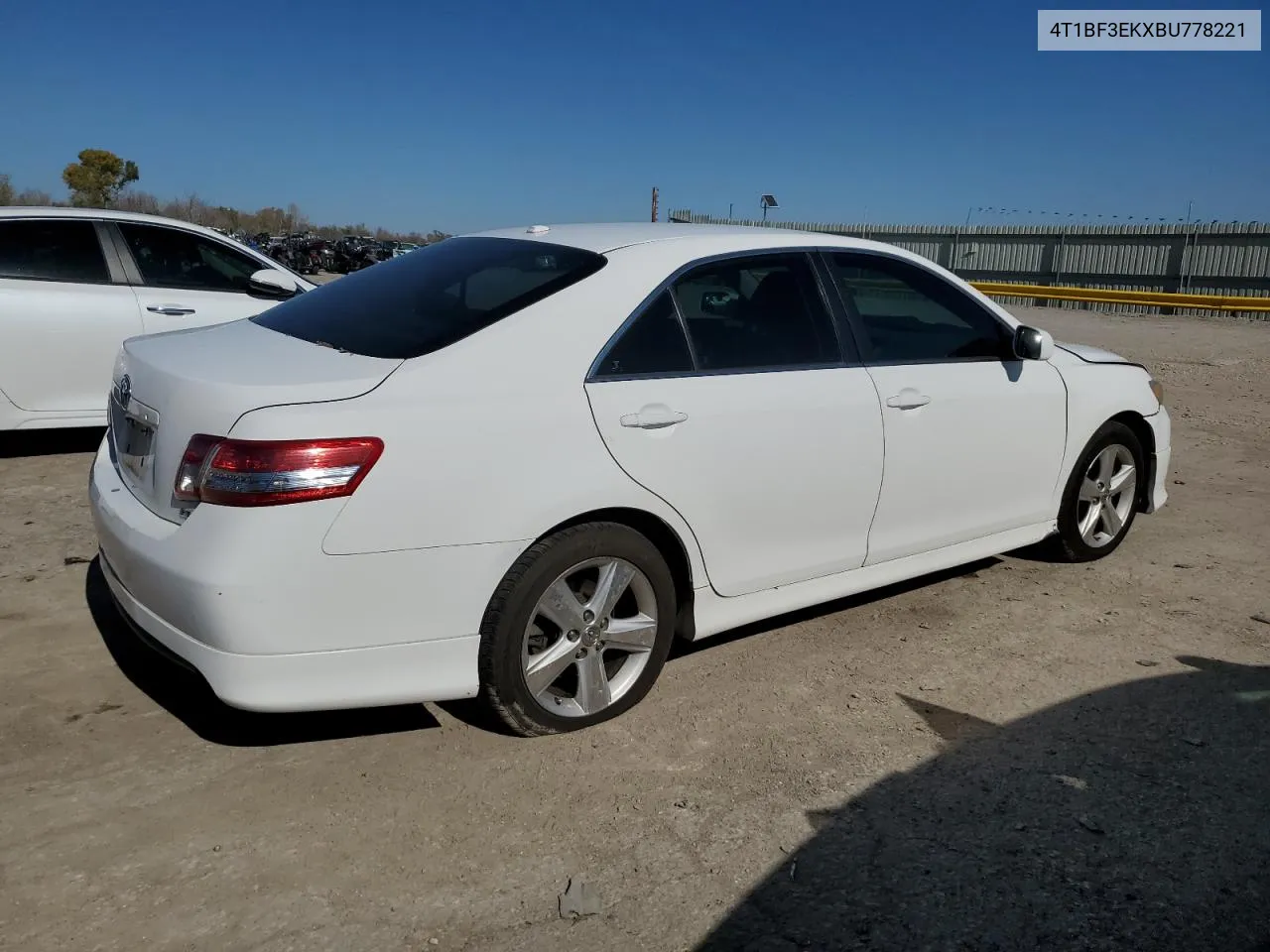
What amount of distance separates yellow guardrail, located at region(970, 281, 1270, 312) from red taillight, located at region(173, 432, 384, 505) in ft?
71.4

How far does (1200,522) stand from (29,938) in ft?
19.7

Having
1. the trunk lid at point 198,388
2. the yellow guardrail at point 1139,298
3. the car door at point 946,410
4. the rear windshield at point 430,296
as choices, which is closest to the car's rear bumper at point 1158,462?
the car door at point 946,410

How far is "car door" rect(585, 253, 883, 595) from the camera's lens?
10.7 feet

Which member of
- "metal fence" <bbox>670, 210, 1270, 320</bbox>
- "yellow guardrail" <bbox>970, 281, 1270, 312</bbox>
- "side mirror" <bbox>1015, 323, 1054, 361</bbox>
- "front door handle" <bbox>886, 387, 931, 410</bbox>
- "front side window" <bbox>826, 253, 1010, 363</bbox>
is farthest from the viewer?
"metal fence" <bbox>670, 210, 1270, 320</bbox>

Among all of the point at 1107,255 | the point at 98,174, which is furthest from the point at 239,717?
the point at 98,174

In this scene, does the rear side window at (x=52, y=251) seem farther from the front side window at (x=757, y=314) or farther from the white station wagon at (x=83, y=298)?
the front side window at (x=757, y=314)

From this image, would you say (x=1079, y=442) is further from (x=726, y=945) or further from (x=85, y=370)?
(x=85, y=370)

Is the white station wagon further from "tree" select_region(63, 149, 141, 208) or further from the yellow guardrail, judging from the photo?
"tree" select_region(63, 149, 141, 208)

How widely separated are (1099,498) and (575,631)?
10.2ft

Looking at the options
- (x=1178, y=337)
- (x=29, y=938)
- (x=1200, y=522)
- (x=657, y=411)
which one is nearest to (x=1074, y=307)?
(x=1178, y=337)

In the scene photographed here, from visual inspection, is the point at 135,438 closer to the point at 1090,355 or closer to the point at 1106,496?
the point at 1090,355

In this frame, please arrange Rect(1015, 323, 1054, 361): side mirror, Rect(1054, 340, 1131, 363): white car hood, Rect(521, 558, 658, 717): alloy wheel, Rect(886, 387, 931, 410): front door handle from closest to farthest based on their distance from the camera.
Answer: Rect(521, 558, 658, 717): alloy wheel, Rect(886, 387, 931, 410): front door handle, Rect(1015, 323, 1054, 361): side mirror, Rect(1054, 340, 1131, 363): white car hood

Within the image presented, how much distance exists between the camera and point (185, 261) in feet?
22.5

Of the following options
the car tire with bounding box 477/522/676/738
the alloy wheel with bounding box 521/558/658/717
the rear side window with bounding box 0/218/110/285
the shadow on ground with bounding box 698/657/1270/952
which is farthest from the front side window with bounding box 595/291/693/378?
the rear side window with bounding box 0/218/110/285
